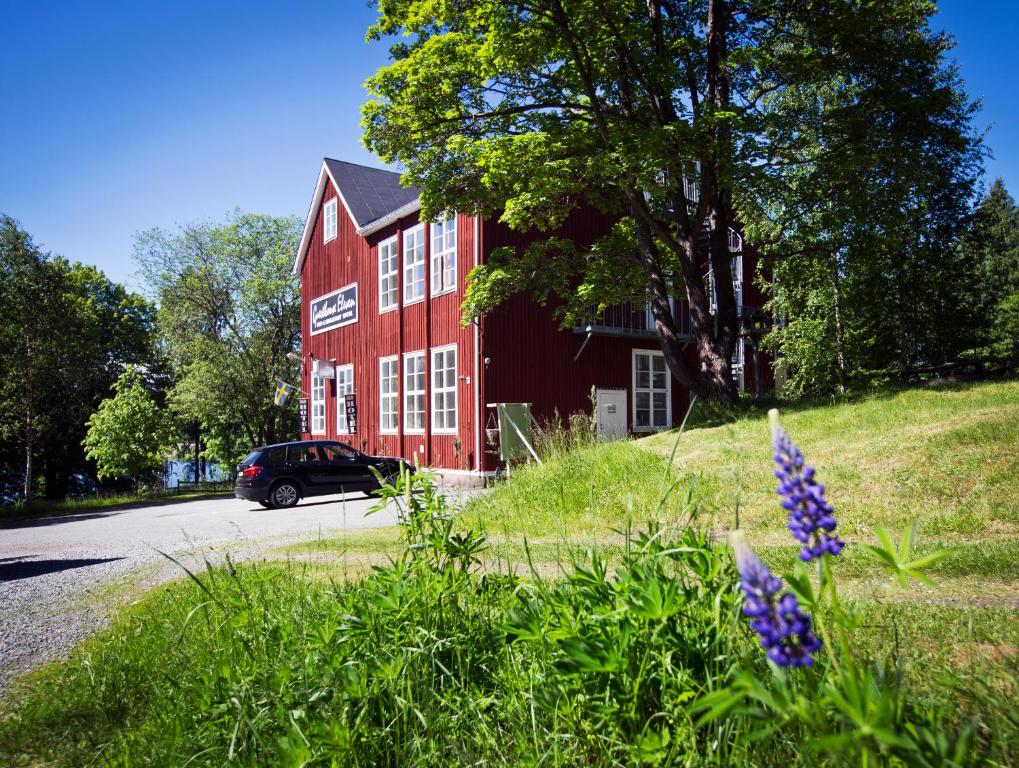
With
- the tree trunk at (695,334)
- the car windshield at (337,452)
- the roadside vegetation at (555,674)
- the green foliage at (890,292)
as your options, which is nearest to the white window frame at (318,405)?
the car windshield at (337,452)

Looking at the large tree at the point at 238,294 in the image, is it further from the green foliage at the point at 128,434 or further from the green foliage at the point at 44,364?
the green foliage at the point at 128,434

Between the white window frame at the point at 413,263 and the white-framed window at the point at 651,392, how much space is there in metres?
7.23

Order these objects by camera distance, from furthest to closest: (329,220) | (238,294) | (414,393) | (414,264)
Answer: (238,294) → (329,220) → (414,264) → (414,393)

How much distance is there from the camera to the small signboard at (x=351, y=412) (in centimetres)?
2462

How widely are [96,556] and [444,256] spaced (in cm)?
1322

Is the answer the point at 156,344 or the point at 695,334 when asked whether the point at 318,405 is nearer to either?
the point at 695,334

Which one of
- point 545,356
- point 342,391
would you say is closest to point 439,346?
point 545,356

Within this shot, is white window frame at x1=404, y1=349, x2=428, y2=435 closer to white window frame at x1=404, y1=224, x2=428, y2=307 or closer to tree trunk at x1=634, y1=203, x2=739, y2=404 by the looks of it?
white window frame at x1=404, y1=224, x2=428, y2=307

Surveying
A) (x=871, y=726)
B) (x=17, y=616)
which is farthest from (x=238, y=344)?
(x=871, y=726)

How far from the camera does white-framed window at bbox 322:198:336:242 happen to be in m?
27.0

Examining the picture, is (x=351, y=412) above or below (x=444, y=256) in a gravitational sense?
below

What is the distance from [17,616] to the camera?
227 inches

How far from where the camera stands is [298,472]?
16.2 metres

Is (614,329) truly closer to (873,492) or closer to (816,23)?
(816,23)
